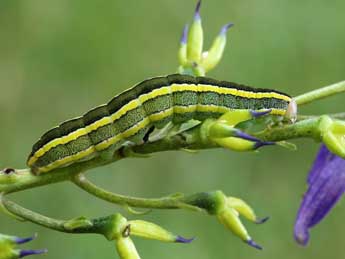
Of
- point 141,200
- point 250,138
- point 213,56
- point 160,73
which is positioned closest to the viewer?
point 250,138

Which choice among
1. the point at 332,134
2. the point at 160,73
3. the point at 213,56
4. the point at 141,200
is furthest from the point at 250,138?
the point at 160,73

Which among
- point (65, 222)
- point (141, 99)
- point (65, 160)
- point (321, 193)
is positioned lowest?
point (321, 193)

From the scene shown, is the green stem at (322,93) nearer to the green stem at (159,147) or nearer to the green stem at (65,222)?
the green stem at (159,147)

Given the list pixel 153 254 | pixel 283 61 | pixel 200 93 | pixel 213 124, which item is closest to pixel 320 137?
pixel 213 124

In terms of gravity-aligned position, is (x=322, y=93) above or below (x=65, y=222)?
above

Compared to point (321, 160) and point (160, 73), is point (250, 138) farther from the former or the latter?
point (160, 73)

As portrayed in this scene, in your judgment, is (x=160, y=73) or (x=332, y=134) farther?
(x=160, y=73)

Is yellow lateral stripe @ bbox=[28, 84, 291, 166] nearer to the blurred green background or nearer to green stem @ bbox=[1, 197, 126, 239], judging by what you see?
green stem @ bbox=[1, 197, 126, 239]
